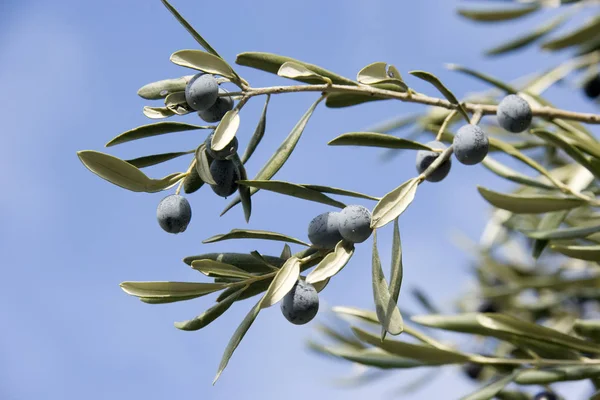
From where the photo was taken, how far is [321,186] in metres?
1.33

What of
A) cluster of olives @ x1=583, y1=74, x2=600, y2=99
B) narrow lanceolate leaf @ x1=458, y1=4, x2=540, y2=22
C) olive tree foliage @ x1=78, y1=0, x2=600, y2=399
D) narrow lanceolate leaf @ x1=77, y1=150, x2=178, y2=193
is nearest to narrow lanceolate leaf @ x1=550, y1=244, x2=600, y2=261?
olive tree foliage @ x1=78, y1=0, x2=600, y2=399

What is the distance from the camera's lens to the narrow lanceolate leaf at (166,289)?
51.0 inches

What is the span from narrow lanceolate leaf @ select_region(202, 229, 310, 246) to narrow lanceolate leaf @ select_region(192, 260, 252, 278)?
0.05 m

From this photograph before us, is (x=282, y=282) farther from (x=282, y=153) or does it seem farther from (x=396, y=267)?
(x=282, y=153)

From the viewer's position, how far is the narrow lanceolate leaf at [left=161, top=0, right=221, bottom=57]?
1.31 metres

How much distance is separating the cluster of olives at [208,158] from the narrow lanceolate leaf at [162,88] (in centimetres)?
4

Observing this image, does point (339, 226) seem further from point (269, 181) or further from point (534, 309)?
point (534, 309)

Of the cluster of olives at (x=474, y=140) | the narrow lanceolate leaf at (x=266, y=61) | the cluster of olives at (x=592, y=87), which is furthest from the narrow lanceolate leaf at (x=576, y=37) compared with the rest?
the narrow lanceolate leaf at (x=266, y=61)

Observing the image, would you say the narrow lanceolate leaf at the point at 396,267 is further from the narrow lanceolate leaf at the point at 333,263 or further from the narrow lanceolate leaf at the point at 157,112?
the narrow lanceolate leaf at the point at 157,112

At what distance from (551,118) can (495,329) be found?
0.50 metres

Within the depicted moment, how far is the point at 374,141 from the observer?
1438mm

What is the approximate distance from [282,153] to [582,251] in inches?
28.8

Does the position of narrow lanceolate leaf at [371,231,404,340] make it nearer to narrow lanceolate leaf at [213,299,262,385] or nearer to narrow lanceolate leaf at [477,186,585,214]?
narrow lanceolate leaf at [213,299,262,385]

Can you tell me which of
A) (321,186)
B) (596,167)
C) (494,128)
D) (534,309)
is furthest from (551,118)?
(534,309)
